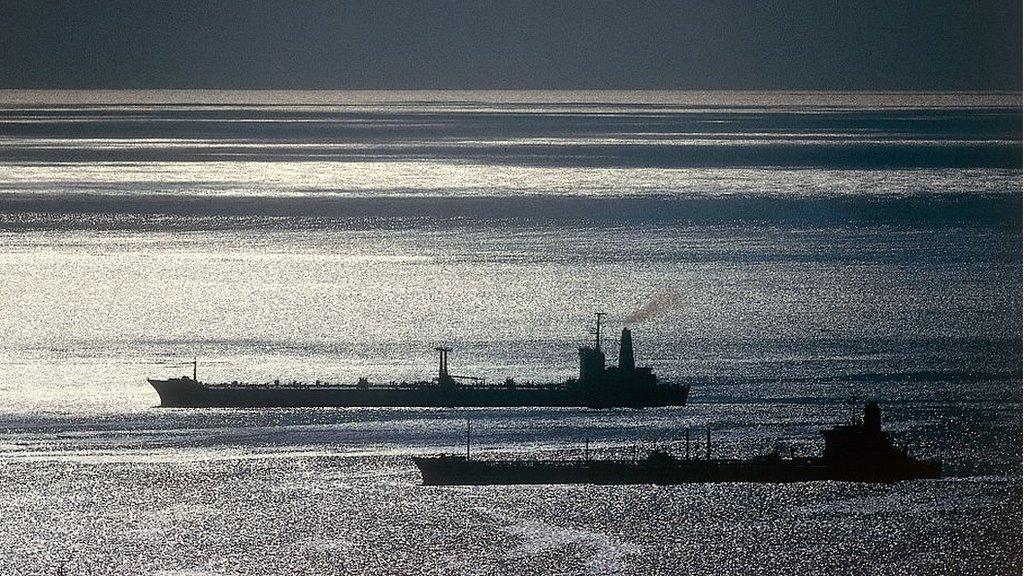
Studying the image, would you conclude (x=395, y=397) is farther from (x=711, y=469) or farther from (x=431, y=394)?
(x=711, y=469)

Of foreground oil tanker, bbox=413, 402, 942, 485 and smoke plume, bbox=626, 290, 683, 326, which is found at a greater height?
smoke plume, bbox=626, 290, 683, 326

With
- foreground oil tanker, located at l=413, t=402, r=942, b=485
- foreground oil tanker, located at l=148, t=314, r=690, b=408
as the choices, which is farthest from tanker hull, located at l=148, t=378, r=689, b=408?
foreground oil tanker, located at l=413, t=402, r=942, b=485

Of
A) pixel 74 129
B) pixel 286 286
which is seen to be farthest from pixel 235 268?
pixel 74 129

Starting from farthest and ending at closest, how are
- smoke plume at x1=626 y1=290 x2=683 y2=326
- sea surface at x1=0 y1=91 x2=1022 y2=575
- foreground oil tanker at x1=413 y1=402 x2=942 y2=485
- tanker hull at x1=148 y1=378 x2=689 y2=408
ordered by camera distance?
smoke plume at x1=626 y1=290 x2=683 y2=326, tanker hull at x1=148 y1=378 x2=689 y2=408, foreground oil tanker at x1=413 y1=402 x2=942 y2=485, sea surface at x1=0 y1=91 x2=1022 y2=575

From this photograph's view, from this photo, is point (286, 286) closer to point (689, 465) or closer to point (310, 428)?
point (310, 428)

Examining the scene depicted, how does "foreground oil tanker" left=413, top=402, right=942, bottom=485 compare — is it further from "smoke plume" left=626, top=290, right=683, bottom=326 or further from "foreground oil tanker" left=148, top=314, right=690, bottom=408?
"smoke plume" left=626, top=290, right=683, bottom=326

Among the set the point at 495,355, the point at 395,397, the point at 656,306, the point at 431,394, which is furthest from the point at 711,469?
the point at 656,306
